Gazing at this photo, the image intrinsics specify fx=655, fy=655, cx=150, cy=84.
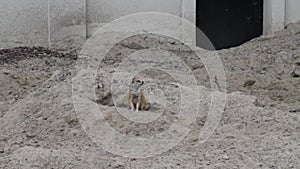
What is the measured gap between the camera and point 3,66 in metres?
10.0

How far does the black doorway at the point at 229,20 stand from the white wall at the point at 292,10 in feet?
7.86

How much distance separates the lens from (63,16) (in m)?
11.7

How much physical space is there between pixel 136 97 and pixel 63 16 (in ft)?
18.1

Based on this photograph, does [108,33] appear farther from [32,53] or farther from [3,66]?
[3,66]

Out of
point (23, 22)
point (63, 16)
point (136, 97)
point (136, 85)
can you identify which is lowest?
point (136, 97)

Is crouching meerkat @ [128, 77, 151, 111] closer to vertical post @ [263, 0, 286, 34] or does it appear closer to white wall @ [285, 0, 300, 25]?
vertical post @ [263, 0, 286, 34]

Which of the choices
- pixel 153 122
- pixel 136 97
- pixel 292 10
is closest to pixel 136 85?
pixel 136 97

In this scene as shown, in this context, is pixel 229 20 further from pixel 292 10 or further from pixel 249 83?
pixel 249 83

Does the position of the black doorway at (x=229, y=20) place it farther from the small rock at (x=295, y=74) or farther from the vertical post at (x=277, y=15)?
the small rock at (x=295, y=74)

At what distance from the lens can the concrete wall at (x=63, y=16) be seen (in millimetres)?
11508

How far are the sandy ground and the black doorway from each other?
4.95m

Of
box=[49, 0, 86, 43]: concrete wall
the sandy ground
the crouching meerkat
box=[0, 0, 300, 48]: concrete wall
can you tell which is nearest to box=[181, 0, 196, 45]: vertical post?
box=[0, 0, 300, 48]: concrete wall

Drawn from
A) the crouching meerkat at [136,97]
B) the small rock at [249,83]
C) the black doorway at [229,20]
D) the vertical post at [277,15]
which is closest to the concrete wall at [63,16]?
the vertical post at [277,15]

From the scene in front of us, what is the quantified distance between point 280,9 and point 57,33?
4391 millimetres
